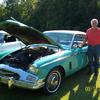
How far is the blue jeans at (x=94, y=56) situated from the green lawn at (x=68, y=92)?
0.53m

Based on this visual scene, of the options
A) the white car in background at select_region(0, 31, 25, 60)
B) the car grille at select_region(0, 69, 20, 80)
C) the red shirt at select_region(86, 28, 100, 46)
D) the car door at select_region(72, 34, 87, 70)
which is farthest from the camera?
the white car in background at select_region(0, 31, 25, 60)

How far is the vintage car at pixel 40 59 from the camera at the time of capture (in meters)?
6.25

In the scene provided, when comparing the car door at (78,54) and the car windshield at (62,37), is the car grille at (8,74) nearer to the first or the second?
the car door at (78,54)

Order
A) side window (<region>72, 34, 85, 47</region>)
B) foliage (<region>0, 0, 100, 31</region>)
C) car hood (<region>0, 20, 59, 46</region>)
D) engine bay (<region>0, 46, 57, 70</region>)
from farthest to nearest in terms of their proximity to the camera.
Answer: foliage (<region>0, 0, 100, 31</region>) < side window (<region>72, 34, 85, 47</region>) < car hood (<region>0, 20, 59, 46</region>) < engine bay (<region>0, 46, 57, 70</region>)

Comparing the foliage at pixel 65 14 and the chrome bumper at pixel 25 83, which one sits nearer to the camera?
the chrome bumper at pixel 25 83

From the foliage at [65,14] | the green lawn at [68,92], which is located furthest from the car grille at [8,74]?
the foliage at [65,14]

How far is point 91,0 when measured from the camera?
100 ft

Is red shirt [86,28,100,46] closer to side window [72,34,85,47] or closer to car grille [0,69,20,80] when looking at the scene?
side window [72,34,85,47]

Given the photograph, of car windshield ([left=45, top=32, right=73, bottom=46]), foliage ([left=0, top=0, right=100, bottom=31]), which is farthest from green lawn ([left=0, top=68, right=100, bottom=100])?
foliage ([left=0, top=0, right=100, bottom=31])

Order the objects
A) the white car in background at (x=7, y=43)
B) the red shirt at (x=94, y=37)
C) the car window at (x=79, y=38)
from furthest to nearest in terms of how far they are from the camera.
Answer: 1. the white car in background at (x=7, y=43)
2. the car window at (x=79, y=38)
3. the red shirt at (x=94, y=37)

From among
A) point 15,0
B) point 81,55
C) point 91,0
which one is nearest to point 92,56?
point 81,55

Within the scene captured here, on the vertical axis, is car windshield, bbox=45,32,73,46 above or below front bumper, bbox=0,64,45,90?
above

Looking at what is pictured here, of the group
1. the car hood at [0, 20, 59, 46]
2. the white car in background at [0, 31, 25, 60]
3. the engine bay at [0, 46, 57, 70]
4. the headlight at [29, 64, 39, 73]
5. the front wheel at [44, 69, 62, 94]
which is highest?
the car hood at [0, 20, 59, 46]

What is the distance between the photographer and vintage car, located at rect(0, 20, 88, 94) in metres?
6.25
